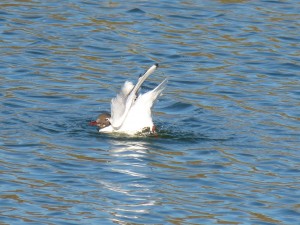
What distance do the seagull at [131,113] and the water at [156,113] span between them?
0.72ft

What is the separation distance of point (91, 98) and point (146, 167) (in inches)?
158

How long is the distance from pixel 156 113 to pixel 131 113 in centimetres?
155

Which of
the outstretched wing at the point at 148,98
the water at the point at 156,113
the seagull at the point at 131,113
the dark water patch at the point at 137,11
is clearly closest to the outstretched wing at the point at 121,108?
the seagull at the point at 131,113

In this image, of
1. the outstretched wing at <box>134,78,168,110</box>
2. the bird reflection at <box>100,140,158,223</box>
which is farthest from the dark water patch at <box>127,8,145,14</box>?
the bird reflection at <box>100,140,158,223</box>

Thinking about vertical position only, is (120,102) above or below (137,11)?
below

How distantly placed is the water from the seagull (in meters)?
0.22

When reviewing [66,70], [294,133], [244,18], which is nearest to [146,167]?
[294,133]

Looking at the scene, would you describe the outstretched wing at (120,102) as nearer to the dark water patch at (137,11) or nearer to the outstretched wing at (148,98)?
the outstretched wing at (148,98)

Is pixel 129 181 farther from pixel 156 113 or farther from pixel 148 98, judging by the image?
pixel 156 113

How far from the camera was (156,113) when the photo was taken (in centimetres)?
1614

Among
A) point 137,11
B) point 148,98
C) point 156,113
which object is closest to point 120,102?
point 148,98

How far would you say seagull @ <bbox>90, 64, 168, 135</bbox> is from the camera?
14.4 metres

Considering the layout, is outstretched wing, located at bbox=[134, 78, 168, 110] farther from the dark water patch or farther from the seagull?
the dark water patch

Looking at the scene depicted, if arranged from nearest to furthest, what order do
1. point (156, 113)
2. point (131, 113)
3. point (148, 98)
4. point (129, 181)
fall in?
point (129, 181) < point (148, 98) < point (131, 113) < point (156, 113)
